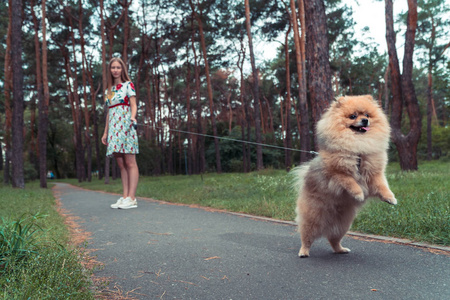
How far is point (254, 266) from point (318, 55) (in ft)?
21.9

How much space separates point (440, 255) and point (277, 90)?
3582cm

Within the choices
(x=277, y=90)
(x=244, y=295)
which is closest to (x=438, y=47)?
(x=277, y=90)

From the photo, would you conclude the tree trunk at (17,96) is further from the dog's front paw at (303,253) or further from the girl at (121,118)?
the dog's front paw at (303,253)

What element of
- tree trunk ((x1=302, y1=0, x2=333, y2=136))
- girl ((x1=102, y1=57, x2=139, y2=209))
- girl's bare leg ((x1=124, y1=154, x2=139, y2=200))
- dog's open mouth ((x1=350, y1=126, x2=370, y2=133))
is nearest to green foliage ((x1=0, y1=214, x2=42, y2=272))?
dog's open mouth ((x1=350, y1=126, x2=370, y2=133))

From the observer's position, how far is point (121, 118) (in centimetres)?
650

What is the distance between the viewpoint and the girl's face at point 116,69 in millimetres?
6512

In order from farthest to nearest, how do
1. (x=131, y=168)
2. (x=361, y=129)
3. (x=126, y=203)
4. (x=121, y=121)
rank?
1. (x=126, y=203)
2. (x=131, y=168)
3. (x=121, y=121)
4. (x=361, y=129)

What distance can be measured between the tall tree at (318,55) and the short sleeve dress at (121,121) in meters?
4.48

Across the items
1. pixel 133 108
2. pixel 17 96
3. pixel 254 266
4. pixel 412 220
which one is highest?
pixel 17 96

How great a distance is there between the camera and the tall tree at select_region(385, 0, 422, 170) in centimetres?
1328

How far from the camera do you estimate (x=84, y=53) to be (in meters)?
25.4

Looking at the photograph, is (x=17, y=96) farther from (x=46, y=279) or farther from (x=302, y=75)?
(x=46, y=279)

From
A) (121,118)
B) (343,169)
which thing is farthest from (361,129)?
(121,118)

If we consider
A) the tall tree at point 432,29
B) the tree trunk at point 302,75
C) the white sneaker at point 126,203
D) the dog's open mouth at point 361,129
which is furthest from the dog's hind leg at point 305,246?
the tall tree at point 432,29
